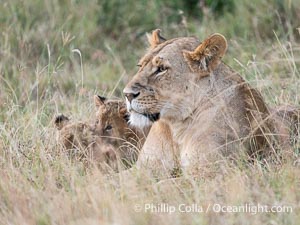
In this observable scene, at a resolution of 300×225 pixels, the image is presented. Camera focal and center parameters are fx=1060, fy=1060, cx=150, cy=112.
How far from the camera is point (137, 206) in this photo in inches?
192

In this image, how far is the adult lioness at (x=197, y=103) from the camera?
5.65 meters

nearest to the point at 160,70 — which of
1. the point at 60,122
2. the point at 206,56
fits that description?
the point at 206,56

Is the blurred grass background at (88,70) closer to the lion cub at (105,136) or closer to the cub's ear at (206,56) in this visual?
the lion cub at (105,136)

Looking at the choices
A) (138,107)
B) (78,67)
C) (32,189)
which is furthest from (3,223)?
(78,67)

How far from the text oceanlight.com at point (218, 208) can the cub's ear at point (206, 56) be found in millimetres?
1091

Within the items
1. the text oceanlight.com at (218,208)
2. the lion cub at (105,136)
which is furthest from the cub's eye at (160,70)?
the text oceanlight.com at (218,208)

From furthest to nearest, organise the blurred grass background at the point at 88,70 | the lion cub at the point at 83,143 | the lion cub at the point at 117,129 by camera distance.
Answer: the lion cub at the point at 117,129, the lion cub at the point at 83,143, the blurred grass background at the point at 88,70

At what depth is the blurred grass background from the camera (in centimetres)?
502

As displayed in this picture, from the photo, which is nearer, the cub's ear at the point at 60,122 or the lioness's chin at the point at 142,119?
the lioness's chin at the point at 142,119

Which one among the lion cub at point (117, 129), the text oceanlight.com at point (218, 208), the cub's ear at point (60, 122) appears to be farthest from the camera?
the cub's ear at point (60, 122)

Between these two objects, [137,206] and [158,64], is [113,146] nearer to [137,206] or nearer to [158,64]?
[158,64]

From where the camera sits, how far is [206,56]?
573cm

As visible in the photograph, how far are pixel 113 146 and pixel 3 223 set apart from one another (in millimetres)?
1458

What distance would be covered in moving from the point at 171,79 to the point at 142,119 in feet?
0.90
